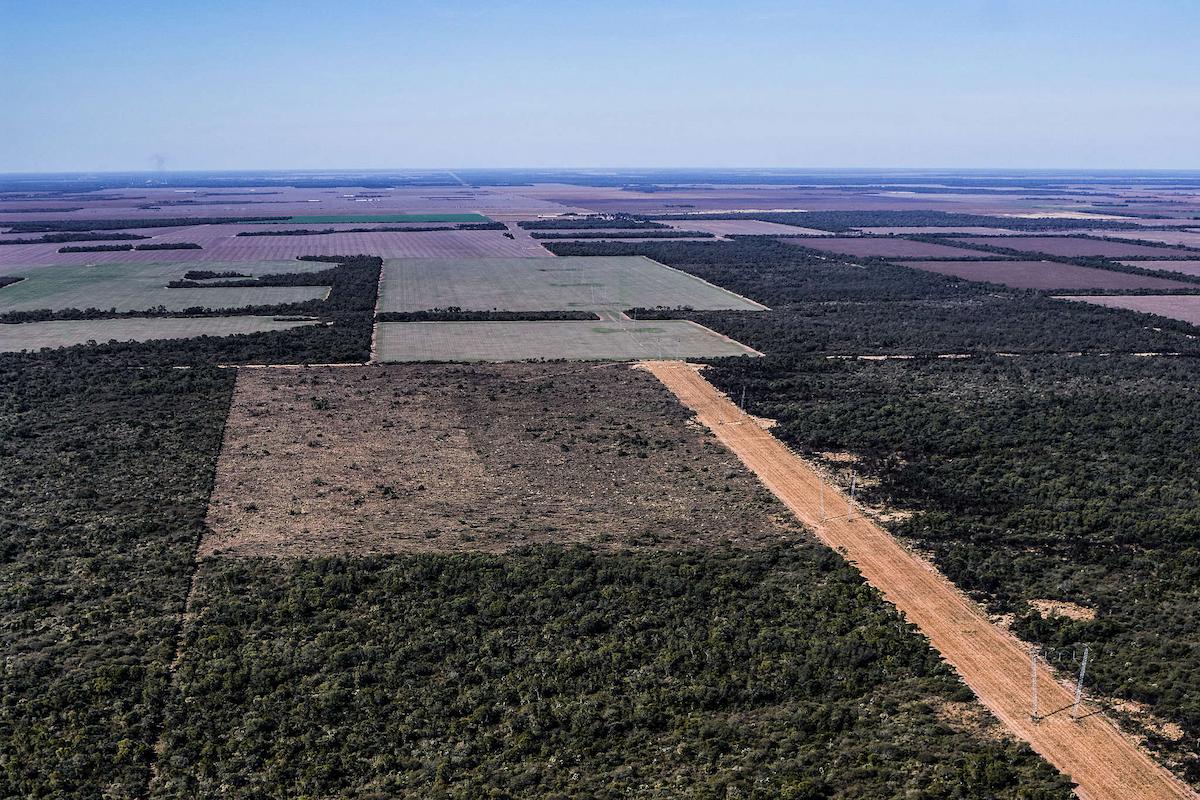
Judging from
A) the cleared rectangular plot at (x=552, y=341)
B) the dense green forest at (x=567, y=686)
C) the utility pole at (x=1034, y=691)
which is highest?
the cleared rectangular plot at (x=552, y=341)

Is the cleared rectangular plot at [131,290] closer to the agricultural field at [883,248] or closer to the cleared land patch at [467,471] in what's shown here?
the cleared land patch at [467,471]

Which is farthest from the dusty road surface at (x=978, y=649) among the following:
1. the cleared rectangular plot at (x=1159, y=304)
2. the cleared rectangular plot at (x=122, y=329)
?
the cleared rectangular plot at (x=1159, y=304)

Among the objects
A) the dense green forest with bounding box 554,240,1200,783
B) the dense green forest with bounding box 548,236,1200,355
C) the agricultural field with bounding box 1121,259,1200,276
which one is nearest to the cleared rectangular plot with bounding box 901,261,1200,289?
the agricultural field with bounding box 1121,259,1200,276

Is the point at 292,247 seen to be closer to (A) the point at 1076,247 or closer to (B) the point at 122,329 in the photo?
(B) the point at 122,329

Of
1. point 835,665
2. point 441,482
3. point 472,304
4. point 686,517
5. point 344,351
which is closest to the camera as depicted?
point 835,665

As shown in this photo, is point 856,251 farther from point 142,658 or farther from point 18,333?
point 142,658

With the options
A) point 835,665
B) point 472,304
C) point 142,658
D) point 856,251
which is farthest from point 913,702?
point 856,251
